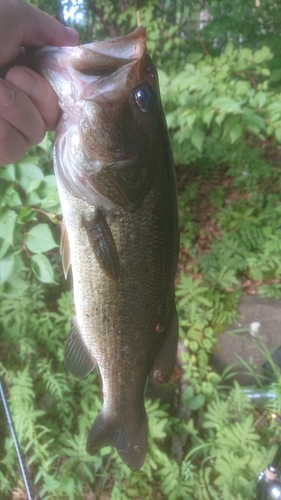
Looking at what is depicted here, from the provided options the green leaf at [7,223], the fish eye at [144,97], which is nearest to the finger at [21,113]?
the fish eye at [144,97]

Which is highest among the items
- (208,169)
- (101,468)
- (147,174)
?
(147,174)

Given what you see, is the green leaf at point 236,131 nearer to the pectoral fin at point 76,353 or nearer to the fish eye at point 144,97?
the fish eye at point 144,97

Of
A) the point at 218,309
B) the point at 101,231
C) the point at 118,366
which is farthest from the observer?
the point at 218,309

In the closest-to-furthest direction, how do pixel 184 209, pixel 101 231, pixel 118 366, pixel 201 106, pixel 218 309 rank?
pixel 101 231 → pixel 118 366 → pixel 201 106 → pixel 218 309 → pixel 184 209

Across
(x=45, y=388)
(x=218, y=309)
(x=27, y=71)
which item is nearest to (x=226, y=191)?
(x=218, y=309)

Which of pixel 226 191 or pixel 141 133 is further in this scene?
pixel 226 191

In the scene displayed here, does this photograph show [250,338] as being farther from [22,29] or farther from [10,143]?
[22,29]

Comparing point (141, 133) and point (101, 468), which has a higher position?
point (141, 133)

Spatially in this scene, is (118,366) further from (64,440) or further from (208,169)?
(208,169)
